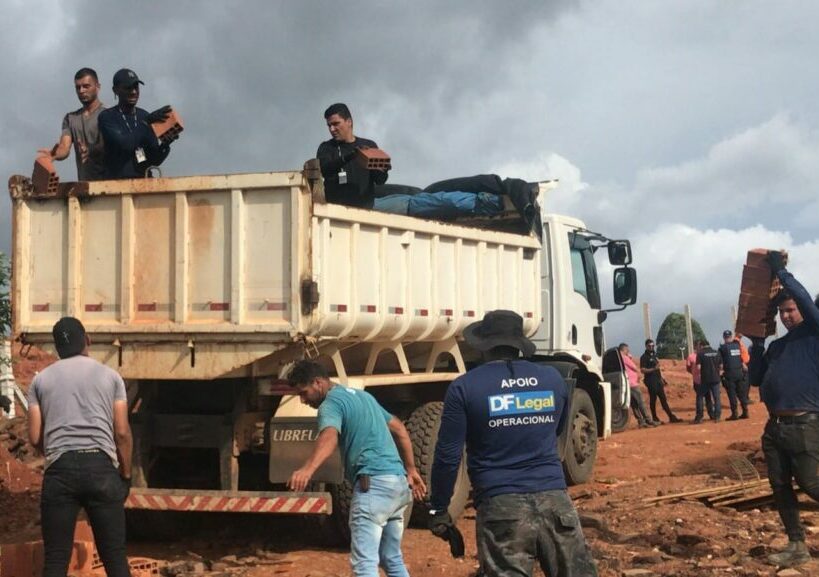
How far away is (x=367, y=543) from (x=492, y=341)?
4.92 ft

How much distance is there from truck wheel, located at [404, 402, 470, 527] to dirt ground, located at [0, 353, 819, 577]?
0.66ft

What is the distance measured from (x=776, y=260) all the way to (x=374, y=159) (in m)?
3.10

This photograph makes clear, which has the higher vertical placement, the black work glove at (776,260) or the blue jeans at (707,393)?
the black work glove at (776,260)

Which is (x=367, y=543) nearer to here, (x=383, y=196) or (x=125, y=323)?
(x=125, y=323)

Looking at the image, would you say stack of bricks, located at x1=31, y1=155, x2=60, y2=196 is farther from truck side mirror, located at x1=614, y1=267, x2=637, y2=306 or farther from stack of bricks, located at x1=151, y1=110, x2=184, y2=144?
truck side mirror, located at x1=614, y1=267, x2=637, y2=306

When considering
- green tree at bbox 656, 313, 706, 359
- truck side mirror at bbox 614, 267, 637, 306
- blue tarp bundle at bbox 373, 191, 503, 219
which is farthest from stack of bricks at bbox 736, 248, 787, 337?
green tree at bbox 656, 313, 706, 359

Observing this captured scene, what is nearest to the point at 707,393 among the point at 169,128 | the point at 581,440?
the point at 581,440

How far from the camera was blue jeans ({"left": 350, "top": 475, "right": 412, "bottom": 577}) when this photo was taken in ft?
17.5

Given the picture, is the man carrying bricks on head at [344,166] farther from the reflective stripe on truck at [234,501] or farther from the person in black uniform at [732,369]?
the person in black uniform at [732,369]

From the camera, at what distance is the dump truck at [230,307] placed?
711 centimetres

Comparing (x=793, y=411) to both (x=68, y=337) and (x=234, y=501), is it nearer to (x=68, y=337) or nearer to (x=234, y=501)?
(x=234, y=501)

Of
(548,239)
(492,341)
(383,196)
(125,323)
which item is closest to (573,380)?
(548,239)

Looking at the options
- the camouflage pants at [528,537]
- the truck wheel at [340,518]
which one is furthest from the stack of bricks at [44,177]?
the camouflage pants at [528,537]

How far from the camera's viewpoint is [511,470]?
14.4 ft
